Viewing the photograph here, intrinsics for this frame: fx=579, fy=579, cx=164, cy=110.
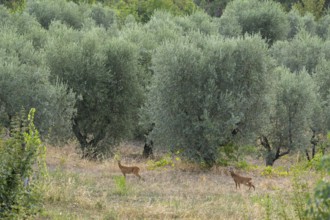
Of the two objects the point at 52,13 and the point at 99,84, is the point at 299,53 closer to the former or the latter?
the point at 52,13

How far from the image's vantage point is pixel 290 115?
24.9m

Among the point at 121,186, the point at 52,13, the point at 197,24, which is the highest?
the point at 121,186

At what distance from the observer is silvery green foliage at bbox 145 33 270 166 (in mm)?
18156

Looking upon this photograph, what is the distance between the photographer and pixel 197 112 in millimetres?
18391

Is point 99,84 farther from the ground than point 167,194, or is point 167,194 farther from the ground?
point 167,194

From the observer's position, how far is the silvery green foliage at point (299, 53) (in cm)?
3766

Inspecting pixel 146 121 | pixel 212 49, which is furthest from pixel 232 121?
pixel 146 121

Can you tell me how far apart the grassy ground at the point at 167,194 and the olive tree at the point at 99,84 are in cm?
344

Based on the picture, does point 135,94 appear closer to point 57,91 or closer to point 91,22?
point 57,91

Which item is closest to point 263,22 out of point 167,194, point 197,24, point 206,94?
point 197,24

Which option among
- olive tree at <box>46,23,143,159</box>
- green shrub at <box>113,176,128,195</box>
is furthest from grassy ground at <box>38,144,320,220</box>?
olive tree at <box>46,23,143,159</box>

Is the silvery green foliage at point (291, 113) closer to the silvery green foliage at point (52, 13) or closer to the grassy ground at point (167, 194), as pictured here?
the grassy ground at point (167, 194)

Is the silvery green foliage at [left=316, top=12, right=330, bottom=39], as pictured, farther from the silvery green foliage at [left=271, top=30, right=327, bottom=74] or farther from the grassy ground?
the grassy ground

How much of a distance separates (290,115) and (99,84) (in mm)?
8555
